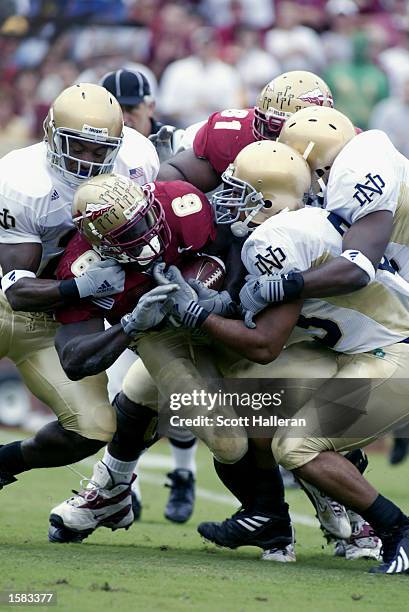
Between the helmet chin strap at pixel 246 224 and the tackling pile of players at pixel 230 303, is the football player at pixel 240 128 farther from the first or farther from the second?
the helmet chin strap at pixel 246 224

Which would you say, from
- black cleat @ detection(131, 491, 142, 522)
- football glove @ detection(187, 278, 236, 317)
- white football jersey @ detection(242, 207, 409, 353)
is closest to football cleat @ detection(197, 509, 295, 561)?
white football jersey @ detection(242, 207, 409, 353)

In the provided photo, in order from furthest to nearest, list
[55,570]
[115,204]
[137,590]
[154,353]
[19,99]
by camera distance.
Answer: [19,99] < [154,353] < [115,204] < [55,570] < [137,590]

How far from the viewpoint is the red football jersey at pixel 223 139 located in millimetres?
5094

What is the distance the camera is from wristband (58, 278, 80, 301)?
4.33m

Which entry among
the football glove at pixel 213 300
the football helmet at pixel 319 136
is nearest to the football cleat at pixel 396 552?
the football glove at pixel 213 300

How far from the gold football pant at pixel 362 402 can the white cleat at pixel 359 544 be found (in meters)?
0.65

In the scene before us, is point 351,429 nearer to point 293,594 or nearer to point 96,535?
point 293,594

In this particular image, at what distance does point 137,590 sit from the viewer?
12.0ft

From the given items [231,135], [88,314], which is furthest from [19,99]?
[88,314]

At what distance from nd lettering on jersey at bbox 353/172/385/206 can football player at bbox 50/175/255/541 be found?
1.96ft

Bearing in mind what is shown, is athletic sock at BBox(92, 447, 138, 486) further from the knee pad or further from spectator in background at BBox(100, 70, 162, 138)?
spectator in background at BBox(100, 70, 162, 138)

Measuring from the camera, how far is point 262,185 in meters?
4.38

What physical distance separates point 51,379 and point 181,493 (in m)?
1.55

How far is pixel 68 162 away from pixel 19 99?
21.3ft
